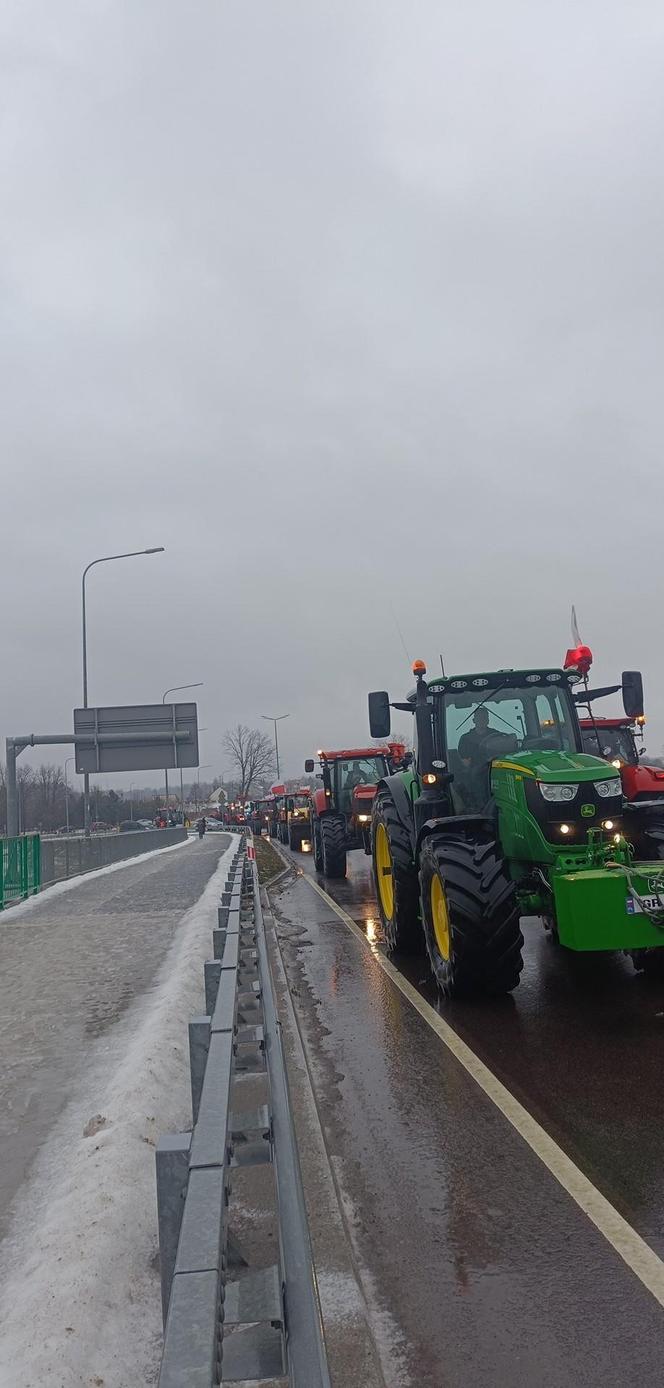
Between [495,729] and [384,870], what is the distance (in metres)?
2.85

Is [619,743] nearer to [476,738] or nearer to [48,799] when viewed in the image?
[476,738]

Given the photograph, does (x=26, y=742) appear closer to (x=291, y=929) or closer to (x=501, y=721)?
(x=291, y=929)

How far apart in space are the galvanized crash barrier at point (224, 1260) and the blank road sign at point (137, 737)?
80.7 ft

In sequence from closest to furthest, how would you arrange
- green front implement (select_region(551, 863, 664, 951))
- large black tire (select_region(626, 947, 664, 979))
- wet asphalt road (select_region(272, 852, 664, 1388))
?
wet asphalt road (select_region(272, 852, 664, 1388)), green front implement (select_region(551, 863, 664, 951)), large black tire (select_region(626, 947, 664, 979))

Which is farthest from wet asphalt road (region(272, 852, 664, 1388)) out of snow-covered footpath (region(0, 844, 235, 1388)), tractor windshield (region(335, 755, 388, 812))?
tractor windshield (region(335, 755, 388, 812))

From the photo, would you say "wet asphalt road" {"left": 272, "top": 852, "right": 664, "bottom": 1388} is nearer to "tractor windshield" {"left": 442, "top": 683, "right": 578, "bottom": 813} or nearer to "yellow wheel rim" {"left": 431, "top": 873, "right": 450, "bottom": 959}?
"yellow wheel rim" {"left": 431, "top": 873, "right": 450, "bottom": 959}

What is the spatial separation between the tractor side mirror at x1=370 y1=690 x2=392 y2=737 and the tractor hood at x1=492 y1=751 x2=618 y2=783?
173 cm

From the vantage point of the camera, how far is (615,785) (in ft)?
23.3

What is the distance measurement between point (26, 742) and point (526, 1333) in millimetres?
23952

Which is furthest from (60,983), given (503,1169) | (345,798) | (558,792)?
(345,798)

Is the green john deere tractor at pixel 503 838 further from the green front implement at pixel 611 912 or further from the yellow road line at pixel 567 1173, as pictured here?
the yellow road line at pixel 567 1173

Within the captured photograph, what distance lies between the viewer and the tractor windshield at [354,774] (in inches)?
822

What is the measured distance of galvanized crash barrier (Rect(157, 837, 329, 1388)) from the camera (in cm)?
192

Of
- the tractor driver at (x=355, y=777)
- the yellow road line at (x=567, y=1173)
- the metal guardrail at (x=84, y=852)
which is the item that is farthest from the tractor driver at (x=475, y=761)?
the metal guardrail at (x=84, y=852)
